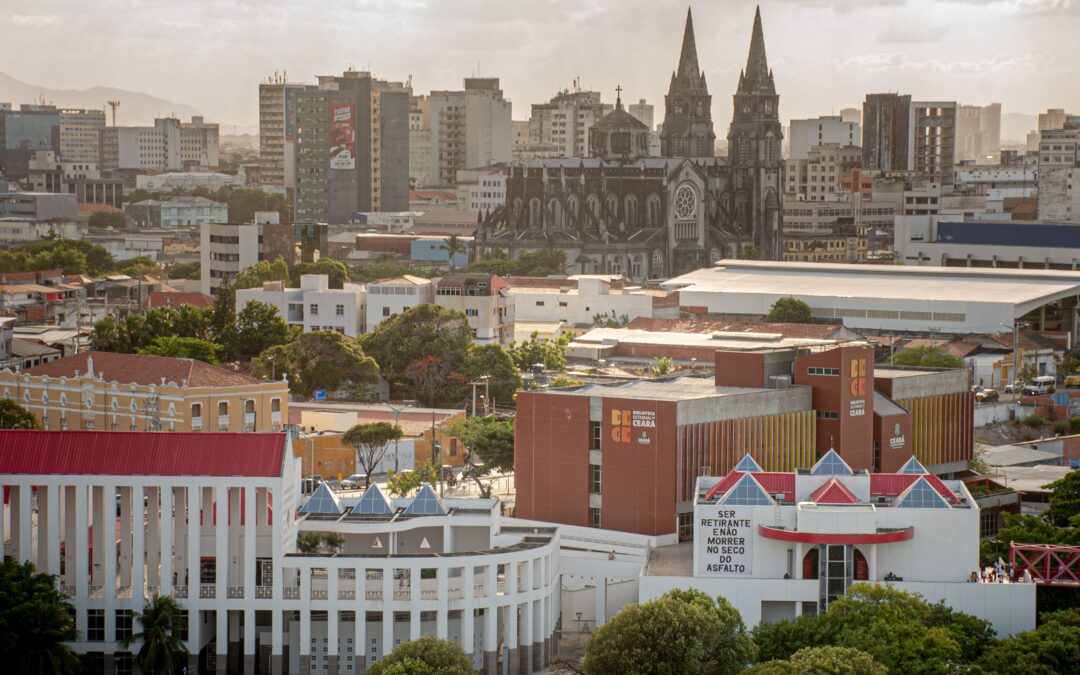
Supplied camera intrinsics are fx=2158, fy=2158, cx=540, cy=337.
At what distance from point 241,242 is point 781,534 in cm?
7502

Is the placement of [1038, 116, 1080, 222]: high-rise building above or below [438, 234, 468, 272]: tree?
above

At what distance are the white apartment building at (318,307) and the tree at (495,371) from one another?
15886mm

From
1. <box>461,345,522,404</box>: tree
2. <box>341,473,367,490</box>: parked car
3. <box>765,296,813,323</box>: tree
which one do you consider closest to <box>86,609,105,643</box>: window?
<box>341,473,367,490</box>: parked car

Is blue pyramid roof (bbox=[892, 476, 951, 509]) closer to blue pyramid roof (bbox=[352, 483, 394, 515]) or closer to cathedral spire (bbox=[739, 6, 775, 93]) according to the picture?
blue pyramid roof (bbox=[352, 483, 394, 515])

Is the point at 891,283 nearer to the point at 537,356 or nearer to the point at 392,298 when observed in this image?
the point at 537,356

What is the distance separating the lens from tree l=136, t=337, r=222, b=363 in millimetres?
86000

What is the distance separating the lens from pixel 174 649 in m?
50.0

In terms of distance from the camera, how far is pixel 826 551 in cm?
5219

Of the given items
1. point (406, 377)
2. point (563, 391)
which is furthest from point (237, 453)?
point (406, 377)

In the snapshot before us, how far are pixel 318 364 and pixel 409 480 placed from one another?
76.8 feet

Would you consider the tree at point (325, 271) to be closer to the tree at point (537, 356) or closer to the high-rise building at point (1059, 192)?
the tree at point (537, 356)

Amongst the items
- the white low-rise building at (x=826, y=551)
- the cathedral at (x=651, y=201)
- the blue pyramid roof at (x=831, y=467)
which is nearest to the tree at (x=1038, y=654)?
the white low-rise building at (x=826, y=551)

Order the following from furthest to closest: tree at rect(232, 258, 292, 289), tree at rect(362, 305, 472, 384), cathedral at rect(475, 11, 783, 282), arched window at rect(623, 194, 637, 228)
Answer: arched window at rect(623, 194, 637, 228)
cathedral at rect(475, 11, 783, 282)
tree at rect(232, 258, 292, 289)
tree at rect(362, 305, 472, 384)

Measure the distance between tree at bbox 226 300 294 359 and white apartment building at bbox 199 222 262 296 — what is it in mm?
26858
